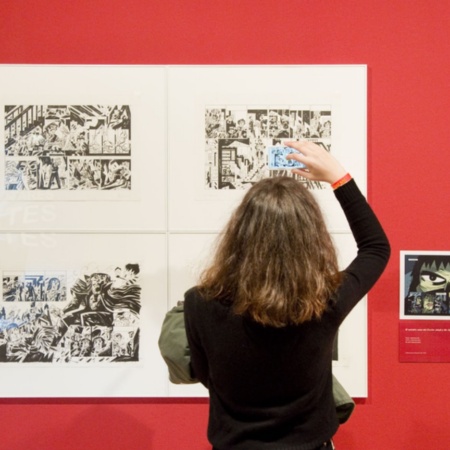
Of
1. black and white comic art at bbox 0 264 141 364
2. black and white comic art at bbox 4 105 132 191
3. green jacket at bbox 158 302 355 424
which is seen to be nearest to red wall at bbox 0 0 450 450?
black and white comic art at bbox 4 105 132 191

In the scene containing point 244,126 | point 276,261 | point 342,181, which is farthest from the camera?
point 244,126

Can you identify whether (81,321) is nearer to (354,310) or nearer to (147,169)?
(147,169)

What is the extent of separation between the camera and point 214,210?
1476mm

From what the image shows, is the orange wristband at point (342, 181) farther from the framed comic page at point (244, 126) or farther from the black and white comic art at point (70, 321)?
the black and white comic art at point (70, 321)

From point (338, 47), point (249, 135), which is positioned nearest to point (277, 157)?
point (249, 135)

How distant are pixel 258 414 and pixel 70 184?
0.94 metres

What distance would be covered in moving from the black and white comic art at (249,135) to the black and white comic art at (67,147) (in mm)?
274

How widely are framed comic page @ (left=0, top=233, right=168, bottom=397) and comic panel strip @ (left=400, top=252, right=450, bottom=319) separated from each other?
798 mm

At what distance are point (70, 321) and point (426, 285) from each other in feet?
3.86

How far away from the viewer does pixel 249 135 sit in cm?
147

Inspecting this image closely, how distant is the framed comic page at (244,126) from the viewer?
146cm

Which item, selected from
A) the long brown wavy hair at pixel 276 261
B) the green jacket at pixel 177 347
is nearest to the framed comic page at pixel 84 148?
the green jacket at pixel 177 347

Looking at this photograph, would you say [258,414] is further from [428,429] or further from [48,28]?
[48,28]

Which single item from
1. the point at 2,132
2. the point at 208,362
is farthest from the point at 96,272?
the point at 208,362
